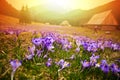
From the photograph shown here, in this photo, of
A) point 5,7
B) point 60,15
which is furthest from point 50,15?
point 5,7

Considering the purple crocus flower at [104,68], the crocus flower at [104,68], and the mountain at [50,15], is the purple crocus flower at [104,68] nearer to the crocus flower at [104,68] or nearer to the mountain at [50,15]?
the crocus flower at [104,68]

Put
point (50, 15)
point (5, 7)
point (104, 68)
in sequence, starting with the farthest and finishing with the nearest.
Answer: point (50, 15)
point (5, 7)
point (104, 68)

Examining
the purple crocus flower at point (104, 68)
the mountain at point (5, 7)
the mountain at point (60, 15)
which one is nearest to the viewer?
the purple crocus flower at point (104, 68)

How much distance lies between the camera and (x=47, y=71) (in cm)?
244

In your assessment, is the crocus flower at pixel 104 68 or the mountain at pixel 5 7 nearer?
the crocus flower at pixel 104 68

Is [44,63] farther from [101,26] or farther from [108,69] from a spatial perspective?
[101,26]

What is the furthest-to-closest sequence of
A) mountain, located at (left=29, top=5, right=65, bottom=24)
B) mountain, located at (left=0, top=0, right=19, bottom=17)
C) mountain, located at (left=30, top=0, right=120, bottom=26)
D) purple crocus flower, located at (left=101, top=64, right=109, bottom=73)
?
1. mountain, located at (left=29, top=5, right=65, bottom=24)
2. mountain, located at (left=30, top=0, right=120, bottom=26)
3. mountain, located at (left=0, top=0, right=19, bottom=17)
4. purple crocus flower, located at (left=101, top=64, right=109, bottom=73)

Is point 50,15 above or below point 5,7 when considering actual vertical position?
below

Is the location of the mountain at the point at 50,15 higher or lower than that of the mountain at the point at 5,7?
lower

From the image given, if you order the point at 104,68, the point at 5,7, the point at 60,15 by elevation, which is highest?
the point at 5,7

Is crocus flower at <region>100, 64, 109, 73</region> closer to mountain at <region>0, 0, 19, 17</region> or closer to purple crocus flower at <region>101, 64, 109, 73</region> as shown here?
purple crocus flower at <region>101, 64, 109, 73</region>

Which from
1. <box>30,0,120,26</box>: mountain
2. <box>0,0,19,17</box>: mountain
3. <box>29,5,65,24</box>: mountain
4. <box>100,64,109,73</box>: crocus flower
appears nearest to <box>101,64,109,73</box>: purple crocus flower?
<box>100,64,109,73</box>: crocus flower

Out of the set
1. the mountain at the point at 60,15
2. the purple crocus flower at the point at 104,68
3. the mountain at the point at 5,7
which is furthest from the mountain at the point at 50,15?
the purple crocus flower at the point at 104,68

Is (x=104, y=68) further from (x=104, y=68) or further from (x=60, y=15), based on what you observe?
(x=60, y=15)
